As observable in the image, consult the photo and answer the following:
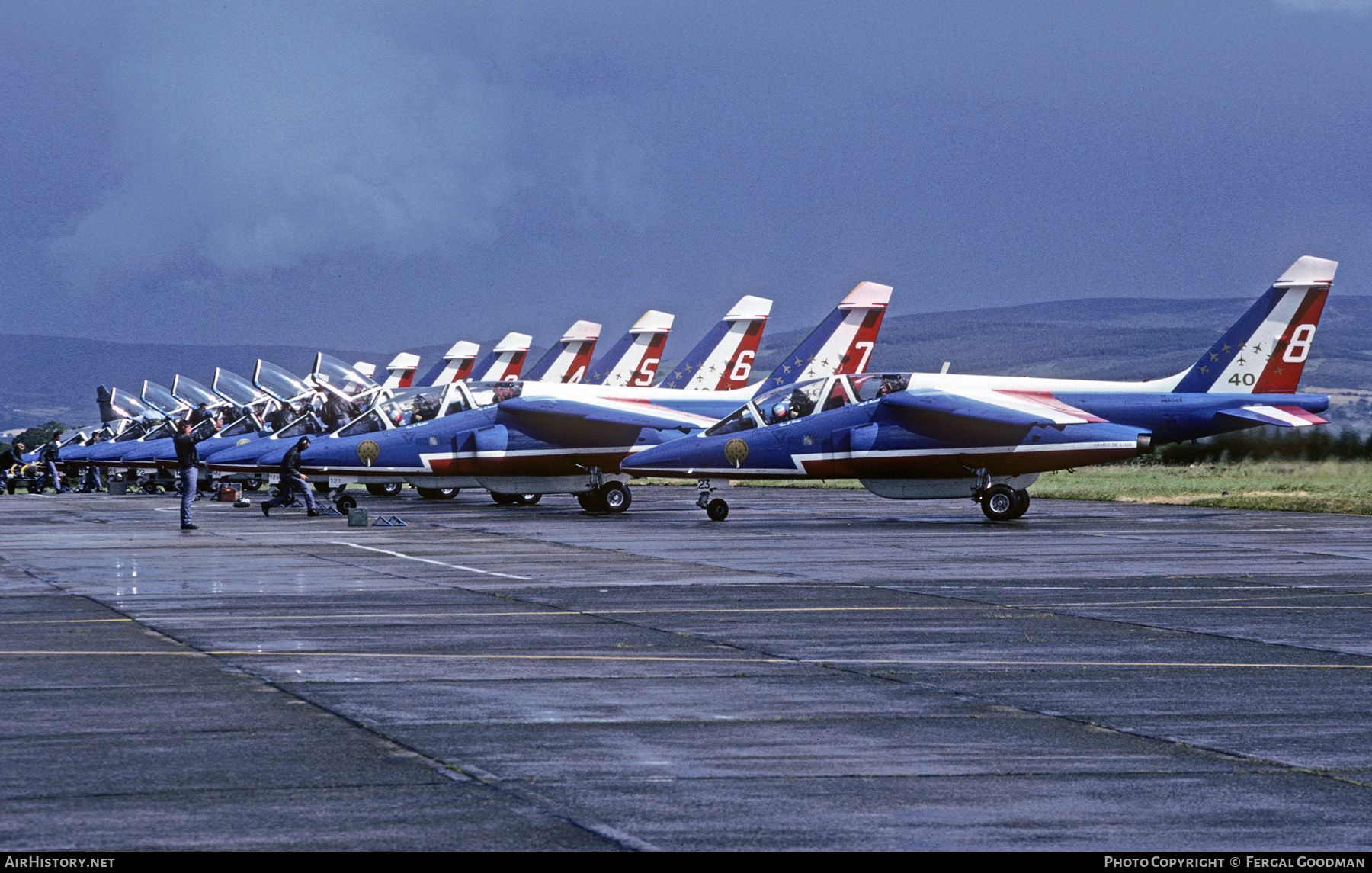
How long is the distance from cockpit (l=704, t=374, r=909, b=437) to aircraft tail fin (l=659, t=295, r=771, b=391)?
57.4 ft

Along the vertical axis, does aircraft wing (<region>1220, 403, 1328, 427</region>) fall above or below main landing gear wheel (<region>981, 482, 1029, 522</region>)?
above

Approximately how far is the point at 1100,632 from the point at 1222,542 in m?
11.5

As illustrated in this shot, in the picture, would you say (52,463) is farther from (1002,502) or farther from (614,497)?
(1002,502)

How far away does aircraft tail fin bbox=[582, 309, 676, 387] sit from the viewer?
2013 inches

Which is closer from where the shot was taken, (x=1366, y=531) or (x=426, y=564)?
(x=426, y=564)

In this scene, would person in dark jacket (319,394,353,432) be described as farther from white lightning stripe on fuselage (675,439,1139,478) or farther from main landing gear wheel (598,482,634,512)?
white lightning stripe on fuselage (675,439,1139,478)

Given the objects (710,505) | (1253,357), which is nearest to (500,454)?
(710,505)

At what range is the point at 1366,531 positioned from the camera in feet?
85.4

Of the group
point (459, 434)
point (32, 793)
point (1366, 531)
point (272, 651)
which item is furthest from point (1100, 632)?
point (459, 434)

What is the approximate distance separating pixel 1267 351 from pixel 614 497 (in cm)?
1439

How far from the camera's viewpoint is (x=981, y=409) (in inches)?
1120

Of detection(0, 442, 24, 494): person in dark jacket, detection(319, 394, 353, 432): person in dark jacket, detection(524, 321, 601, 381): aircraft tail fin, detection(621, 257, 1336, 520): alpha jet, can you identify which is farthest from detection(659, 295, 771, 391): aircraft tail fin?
detection(0, 442, 24, 494): person in dark jacket

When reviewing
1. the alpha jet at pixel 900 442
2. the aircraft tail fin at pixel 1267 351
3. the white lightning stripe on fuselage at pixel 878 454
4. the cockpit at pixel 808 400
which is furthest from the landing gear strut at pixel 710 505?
the aircraft tail fin at pixel 1267 351
